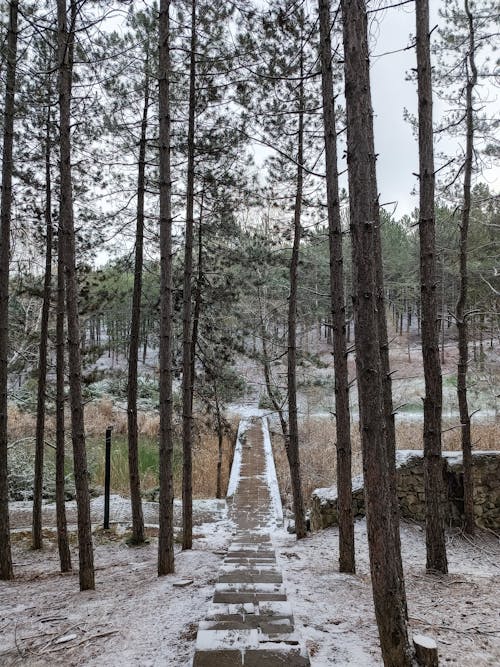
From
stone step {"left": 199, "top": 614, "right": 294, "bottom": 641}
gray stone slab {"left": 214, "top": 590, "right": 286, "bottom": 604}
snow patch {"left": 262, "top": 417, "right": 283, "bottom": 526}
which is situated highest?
stone step {"left": 199, "top": 614, "right": 294, "bottom": 641}

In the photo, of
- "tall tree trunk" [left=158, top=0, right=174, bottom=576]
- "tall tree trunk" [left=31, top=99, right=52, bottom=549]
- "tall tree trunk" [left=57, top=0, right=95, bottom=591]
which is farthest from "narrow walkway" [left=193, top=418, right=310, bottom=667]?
"tall tree trunk" [left=31, top=99, right=52, bottom=549]

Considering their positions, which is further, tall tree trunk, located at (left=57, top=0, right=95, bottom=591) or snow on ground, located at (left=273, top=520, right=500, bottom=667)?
tall tree trunk, located at (left=57, top=0, right=95, bottom=591)

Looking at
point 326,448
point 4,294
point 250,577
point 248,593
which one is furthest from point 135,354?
point 326,448

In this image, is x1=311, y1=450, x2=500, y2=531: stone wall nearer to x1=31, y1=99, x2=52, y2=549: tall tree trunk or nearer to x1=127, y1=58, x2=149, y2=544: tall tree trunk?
x1=127, y1=58, x2=149, y2=544: tall tree trunk

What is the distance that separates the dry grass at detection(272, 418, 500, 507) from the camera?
36.5 feet

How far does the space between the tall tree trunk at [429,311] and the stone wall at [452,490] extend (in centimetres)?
235

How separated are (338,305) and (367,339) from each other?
9.30ft

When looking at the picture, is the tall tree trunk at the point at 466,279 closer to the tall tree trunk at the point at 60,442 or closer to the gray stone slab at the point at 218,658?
the gray stone slab at the point at 218,658

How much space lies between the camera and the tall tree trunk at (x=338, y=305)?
16.6 ft

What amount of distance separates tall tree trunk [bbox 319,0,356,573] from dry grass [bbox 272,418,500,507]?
5406 millimetres

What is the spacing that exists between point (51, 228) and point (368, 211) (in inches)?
238

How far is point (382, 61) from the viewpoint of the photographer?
4.84m

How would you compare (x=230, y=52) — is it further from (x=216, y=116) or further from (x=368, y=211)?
(x=368, y=211)

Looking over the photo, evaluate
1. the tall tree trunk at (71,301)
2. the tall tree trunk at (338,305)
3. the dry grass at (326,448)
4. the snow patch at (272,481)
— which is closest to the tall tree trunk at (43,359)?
the tall tree trunk at (71,301)
